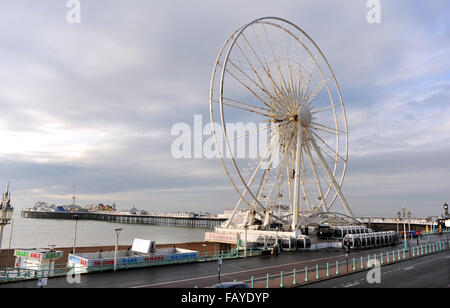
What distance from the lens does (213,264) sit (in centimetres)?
2992

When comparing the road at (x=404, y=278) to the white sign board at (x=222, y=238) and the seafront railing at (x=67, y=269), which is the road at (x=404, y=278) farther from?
the white sign board at (x=222, y=238)

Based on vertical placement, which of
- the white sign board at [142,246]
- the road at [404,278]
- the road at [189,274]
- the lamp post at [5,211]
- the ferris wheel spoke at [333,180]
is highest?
the ferris wheel spoke at [333,180]

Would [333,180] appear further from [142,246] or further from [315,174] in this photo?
[142,246]

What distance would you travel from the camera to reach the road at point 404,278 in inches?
819

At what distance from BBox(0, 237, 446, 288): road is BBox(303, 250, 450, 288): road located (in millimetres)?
4552

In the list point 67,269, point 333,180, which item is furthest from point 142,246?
point 333,180

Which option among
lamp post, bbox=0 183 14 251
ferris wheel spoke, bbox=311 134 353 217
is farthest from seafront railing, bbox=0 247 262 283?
ferris wheel spoke, bbox=311 134 353 217

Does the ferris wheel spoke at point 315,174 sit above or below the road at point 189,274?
above

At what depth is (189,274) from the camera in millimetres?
24625

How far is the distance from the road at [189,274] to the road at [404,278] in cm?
455

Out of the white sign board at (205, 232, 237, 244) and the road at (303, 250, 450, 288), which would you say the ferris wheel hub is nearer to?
the white sign board at (205, 232, 237, 244)

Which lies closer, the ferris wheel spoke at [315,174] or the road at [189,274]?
the road at [189,274]

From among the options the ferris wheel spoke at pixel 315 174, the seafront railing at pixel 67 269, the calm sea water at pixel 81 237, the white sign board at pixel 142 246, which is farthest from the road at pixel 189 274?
the calm sea water at pixel 81 237
